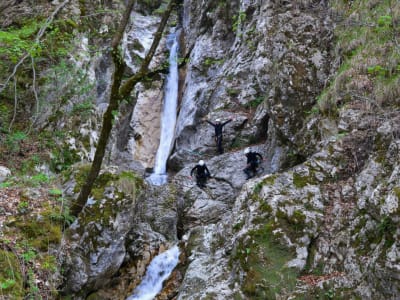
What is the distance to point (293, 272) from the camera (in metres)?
6.43

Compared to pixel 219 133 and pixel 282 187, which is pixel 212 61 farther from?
pixel 282 187

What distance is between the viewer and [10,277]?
5141 mm

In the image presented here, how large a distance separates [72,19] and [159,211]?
8.87 meters

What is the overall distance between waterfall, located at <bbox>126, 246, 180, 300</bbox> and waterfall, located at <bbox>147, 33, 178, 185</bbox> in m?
5.65

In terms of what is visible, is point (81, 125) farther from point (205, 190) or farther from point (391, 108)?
point (391, 108)

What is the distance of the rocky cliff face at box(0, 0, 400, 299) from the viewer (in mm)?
6324

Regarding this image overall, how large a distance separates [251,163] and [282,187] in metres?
3.74

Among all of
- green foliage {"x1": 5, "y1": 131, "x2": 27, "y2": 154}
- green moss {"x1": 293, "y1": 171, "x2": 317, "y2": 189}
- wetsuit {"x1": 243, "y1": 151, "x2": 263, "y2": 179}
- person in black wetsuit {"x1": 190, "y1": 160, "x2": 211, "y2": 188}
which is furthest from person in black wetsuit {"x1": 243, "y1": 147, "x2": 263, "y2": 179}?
green foliage {"x1": 5, "y1": 131, "x2": 27, "y2": 154}

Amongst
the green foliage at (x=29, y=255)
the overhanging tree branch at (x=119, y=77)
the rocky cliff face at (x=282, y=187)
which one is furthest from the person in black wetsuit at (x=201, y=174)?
the green foliage at (x=29, y=255)

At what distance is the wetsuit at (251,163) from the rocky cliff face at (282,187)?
35 cm

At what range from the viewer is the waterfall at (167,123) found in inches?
635

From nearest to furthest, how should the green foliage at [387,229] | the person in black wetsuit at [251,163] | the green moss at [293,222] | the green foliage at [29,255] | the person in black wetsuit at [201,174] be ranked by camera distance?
the green foliage at [387,229], the green foliage at [29,255], the green moss at [293,222], the person in black wetsuit at [251,163], the person in black wetsuit at [201,174]

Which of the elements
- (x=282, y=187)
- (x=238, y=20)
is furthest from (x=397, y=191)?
(x=238, y=20)

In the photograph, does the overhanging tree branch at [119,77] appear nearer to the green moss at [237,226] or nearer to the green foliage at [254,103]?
the green moss at [237,226]
